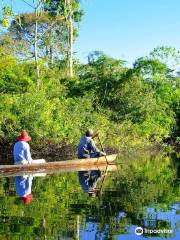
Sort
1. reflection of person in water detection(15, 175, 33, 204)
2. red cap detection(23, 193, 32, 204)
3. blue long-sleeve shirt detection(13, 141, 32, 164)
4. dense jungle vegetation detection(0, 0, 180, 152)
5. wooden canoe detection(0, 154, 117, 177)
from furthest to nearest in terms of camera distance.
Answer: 1. dense jungle vegetation detection(0, 0, 180, 152)
2. blue long-sleeve shirt detection(13, 141, 32, 164)
3. wooden canoe detection(0, 154, 117, 177)
4. reflection of person in water detection(15, 175, 33, 204)
5. red cap detection(23, 193, 32, 204)

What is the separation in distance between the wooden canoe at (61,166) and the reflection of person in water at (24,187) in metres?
0.58

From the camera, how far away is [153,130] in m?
29.4

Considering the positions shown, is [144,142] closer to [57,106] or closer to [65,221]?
[57,106]

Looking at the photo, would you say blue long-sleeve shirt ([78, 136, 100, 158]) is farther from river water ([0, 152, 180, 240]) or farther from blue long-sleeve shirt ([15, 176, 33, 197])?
blue long-sleeve shirt ([15, 176, 33, 197])

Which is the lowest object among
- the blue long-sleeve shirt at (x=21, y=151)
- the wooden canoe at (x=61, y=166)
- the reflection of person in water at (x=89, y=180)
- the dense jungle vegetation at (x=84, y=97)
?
the reflection of person in water at (x=89, y=180)

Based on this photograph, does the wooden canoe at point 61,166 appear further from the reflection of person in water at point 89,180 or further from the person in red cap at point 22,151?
the reflection of person in water at point 89,180

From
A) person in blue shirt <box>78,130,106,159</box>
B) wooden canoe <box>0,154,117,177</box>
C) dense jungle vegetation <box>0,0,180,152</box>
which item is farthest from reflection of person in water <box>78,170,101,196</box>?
dense jungle vegetation <box>0,0,180,152</box>

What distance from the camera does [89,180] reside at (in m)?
14.0

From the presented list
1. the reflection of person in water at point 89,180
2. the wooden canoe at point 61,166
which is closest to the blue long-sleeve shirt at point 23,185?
the wooden canoe at point 61,166

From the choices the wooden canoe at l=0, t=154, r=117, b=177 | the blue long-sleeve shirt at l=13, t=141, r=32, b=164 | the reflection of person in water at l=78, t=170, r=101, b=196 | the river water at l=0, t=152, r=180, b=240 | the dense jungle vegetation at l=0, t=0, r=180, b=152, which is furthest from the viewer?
the dense jungle vegetation at l=0, t=0, r=180, b=152

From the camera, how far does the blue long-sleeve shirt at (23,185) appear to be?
454 inches

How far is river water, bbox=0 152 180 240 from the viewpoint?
7.62 metres

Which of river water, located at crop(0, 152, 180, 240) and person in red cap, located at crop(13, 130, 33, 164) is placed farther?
person in red cap, located at crop(13, 130, 33, 164)

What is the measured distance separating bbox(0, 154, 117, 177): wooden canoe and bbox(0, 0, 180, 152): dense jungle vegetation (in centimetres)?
462
